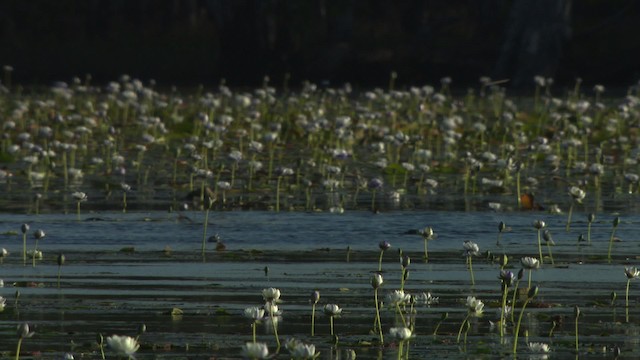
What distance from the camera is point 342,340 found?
6.05 meters

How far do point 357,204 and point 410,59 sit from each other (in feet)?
Answer: 84.1

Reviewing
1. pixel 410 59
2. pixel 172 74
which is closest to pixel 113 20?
pixel 172 74

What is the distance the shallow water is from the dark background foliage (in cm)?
2186

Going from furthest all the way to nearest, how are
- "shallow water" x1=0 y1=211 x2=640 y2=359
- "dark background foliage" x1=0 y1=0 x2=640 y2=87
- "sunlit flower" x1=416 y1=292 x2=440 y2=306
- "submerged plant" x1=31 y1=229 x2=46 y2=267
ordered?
"dark background foliage" x1=0 y1=0 x2=640 y2=87 → "submerged plant" x1=31 y1=229 x2=46 y2=267 → "sunlit flower" x1=416 y1=292 x2=440 y2=306 → "shallow water" x1=0 y1=211 x2=640 y2=359

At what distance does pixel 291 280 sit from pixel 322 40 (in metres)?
38.2

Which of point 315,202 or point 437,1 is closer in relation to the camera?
point 315,202

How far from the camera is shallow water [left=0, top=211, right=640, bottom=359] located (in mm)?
6031

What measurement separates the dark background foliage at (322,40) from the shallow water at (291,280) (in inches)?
860

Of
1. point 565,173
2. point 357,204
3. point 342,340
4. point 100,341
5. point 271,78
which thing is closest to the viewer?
point 100,341

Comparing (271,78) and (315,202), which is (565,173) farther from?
(271,78)

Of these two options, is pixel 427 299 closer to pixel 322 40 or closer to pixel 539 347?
pixel 539 347

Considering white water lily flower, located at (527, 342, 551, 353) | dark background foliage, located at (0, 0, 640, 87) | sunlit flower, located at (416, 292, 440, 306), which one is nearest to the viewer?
white water lily flower, located at (527, 342, 551, 353)

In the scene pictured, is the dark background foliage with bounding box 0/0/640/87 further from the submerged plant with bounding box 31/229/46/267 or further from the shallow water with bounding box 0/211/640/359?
the submerged plant with bounding box 31/229/46/267

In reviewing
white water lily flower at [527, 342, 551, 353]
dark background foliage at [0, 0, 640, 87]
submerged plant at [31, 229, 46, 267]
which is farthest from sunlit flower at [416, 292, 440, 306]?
dark background foliage at [0, 0, 640, 87]
